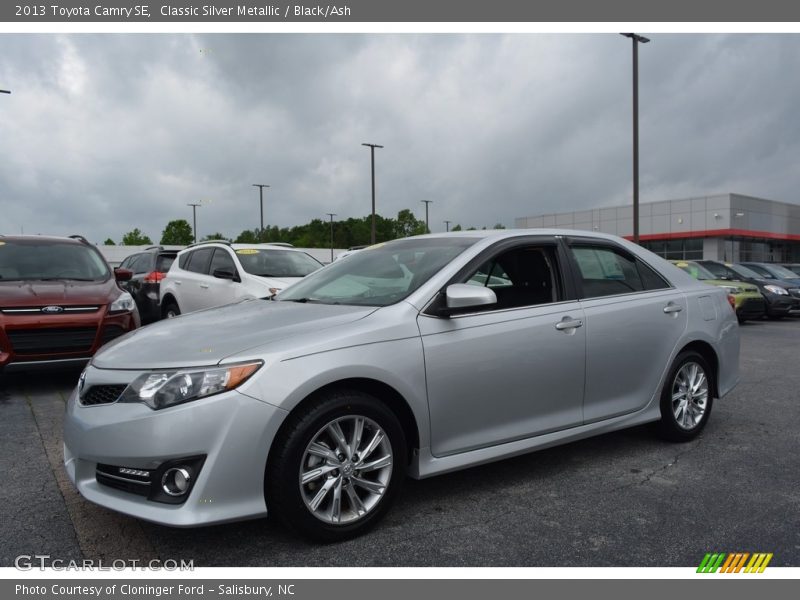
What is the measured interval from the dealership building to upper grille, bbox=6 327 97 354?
3662 cm

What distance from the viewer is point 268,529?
3199 millimetres

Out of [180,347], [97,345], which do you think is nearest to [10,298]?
[97,345]

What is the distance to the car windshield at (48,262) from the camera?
281 inches

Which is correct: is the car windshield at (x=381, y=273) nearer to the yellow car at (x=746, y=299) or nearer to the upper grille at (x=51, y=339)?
the upper grille at (x=51, y=339)

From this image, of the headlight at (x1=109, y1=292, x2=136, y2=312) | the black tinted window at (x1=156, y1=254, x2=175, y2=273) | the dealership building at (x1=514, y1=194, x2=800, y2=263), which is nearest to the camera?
the headlight at (x1=109, y1=292, x2=136, y2=312)

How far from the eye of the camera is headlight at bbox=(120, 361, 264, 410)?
9.06 ft

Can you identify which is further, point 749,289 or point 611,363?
point 749,289

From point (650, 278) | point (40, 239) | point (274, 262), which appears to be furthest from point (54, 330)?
point (650, 278)

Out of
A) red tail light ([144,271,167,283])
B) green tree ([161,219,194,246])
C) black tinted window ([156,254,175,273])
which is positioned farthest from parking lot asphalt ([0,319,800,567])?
green tree ([161,219,194,246])

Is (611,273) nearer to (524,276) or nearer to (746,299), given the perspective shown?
(524,276)

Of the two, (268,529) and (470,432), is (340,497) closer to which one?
(268,529)

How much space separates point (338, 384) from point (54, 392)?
4.82 m

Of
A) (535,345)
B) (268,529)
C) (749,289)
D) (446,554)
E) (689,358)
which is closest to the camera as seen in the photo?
(446,554)

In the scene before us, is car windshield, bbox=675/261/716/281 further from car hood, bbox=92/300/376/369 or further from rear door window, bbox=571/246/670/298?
car hood, bbox=92/300/376/369
